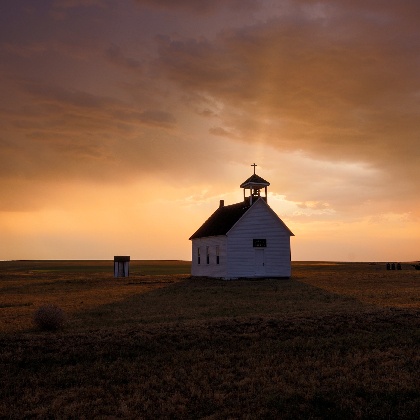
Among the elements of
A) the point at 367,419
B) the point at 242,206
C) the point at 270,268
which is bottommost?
the point at 367,419

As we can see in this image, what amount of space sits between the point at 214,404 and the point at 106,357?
4.59 metres

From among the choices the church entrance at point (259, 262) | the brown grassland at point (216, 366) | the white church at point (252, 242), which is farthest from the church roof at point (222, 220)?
the brown grassland at point (216, 366)

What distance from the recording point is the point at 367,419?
28.5 ft

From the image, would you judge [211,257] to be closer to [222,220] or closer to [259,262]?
[222,220]

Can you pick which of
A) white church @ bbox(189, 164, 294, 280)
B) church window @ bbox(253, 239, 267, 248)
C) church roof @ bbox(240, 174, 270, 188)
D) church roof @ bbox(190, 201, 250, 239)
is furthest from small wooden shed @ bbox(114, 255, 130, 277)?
church roof @ bbox(240, 174, 270, 188)

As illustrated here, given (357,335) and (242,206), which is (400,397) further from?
(242,206)

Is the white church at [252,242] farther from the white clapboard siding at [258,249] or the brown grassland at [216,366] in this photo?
the brown grassland at [216,366]

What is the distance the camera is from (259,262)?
44.9 metres

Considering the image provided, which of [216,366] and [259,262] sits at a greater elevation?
[259,262]

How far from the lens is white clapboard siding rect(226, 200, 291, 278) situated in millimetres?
44219

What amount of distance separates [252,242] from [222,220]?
17.1ft

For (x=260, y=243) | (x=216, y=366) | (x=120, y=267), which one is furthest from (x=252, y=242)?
(x=216, y=366)

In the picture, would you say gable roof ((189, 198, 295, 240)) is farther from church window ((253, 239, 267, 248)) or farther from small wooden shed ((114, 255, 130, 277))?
small wooden shed ((114, 255, 130, 277))

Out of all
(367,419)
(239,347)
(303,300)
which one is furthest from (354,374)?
(303,300)
